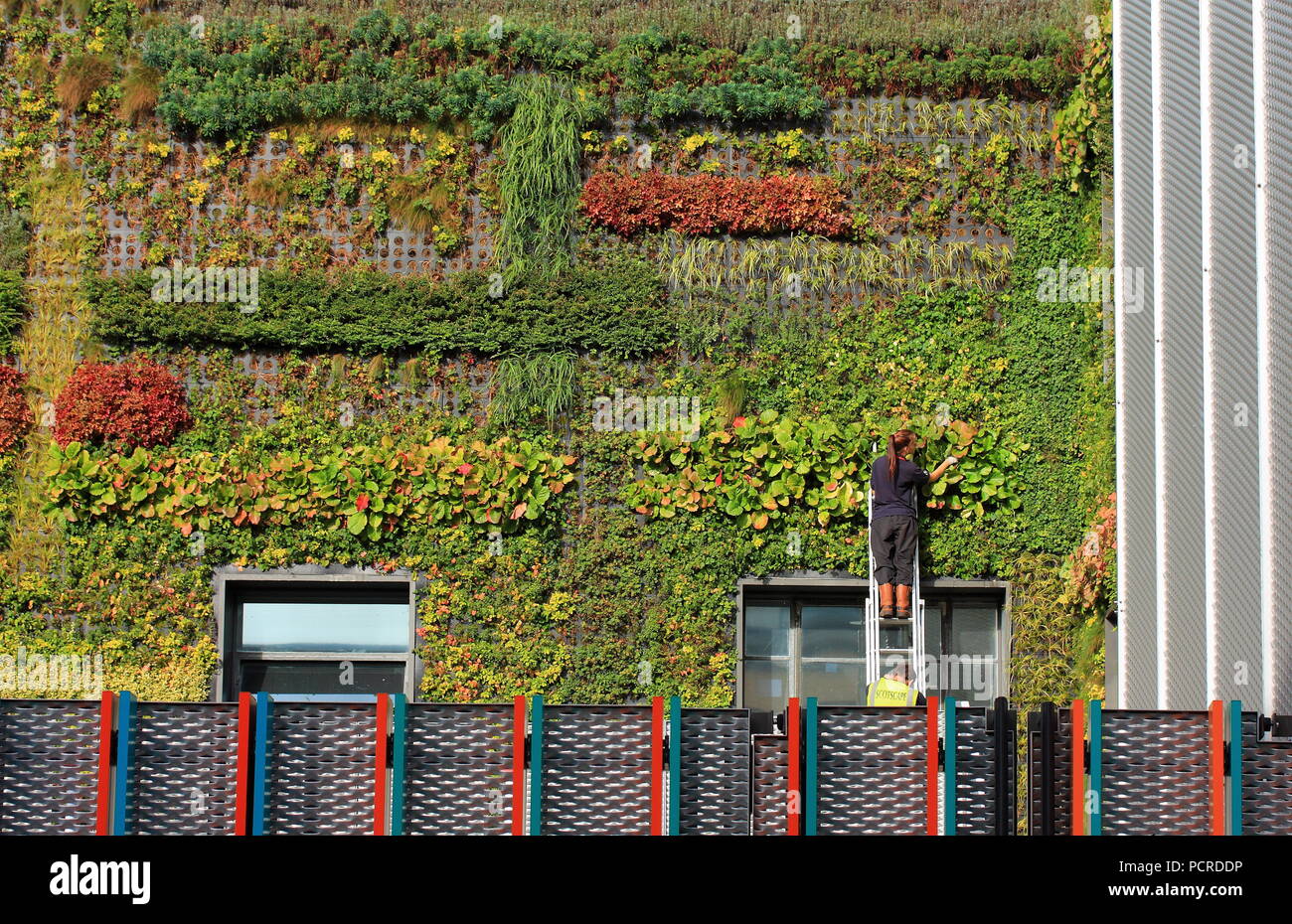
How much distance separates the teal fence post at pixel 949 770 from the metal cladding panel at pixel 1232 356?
8.05 ft

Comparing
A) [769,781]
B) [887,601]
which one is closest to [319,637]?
[887,601]

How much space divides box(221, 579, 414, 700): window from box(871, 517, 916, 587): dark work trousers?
3.89 metres

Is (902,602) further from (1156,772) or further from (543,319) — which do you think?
(1156,772)

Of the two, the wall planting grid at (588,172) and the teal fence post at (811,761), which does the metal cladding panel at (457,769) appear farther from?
the wall planting grid at (588,172)

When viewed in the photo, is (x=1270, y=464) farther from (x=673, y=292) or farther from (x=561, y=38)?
(x=561, y=38)

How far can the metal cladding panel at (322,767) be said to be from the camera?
800 cm

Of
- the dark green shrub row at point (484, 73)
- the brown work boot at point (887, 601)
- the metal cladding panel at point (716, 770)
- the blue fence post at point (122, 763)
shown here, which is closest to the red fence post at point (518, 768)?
the metal cladding panel at point (716, 770)

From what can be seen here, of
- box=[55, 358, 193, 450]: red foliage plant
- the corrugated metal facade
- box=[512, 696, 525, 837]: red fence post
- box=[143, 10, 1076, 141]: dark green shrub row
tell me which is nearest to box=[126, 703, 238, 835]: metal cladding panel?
box=[512, 696, 525, 837]: red fence post

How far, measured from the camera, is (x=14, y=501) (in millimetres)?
13102

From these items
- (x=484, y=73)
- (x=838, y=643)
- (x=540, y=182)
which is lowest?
(x=838, y=643)

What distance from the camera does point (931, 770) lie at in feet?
26.6

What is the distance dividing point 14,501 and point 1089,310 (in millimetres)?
9064

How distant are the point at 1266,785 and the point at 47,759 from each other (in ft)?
20.3

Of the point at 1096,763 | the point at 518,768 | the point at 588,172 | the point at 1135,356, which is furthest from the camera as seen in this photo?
the point at 588,172
